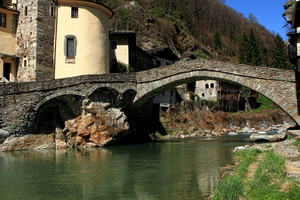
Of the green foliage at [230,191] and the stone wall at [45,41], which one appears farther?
the stone wall at [45,41]

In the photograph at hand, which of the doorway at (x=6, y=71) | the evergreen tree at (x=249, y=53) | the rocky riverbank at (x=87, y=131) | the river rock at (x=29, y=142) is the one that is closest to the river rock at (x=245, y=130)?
the evergreen tree at (x=249, y=53)

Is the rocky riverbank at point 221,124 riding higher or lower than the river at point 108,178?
higher

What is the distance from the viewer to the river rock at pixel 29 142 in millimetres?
14989

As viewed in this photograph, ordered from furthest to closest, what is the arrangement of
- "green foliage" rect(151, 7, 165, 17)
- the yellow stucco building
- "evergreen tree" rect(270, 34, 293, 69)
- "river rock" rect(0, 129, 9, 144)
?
"green foliage" rect(151, 7, 165, 17)
"evergreen tree" rect(270, 34, 293, 69)
the yellow stucco building
"river rock" rect(0, 129, 9, 144)

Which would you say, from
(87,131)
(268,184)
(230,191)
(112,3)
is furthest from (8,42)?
(112,3)

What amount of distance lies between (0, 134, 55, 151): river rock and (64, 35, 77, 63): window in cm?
606

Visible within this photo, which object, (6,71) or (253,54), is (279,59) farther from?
(6,71)

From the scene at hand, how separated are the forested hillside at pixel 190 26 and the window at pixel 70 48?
2132cm

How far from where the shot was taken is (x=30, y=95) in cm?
1557

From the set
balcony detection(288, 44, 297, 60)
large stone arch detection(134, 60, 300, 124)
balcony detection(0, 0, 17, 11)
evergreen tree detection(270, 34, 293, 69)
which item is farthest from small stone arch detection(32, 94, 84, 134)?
evergreen tree detection(270, 34, 293, 69)

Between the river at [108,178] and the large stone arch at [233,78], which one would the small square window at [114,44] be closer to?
the large stone arch at [233,78]

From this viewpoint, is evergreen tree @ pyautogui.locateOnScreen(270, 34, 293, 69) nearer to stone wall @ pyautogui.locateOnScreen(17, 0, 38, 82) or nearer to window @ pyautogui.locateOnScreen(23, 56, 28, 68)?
stone wall @ pyautogui.locateOnScreen(17, 0, 38, 82)

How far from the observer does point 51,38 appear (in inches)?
797

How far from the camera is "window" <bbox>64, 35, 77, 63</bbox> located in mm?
19969
